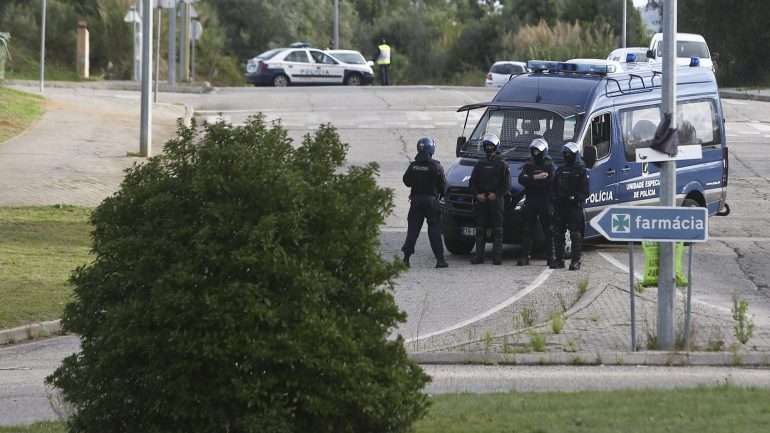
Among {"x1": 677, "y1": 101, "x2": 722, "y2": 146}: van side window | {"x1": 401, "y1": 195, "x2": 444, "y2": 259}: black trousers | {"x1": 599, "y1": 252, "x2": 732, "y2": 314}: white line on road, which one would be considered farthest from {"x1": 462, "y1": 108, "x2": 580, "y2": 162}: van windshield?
{"x1": 677, "y1": 101, "x2": 722, "y2": 146}: van side window

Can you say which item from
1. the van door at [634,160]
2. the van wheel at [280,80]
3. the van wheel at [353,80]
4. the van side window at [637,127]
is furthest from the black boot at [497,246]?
the van wheel at [353,80]

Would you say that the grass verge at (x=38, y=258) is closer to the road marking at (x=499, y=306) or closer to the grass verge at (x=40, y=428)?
the road marking at (x=499, y=306)

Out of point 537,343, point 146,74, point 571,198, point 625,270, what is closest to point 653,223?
point 537,343

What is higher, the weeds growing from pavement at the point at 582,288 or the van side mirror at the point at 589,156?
the van side mirror at the point at 589,156

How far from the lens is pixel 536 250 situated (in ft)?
60.2

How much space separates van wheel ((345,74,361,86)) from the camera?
51312 millimetres

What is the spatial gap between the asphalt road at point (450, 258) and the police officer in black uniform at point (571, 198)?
558mm

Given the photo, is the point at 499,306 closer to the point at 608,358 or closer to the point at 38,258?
the point at 608,358

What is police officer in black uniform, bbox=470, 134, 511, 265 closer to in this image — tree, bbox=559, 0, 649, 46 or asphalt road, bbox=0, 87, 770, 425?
asphalt road, bbox=0, 87, 770, 425

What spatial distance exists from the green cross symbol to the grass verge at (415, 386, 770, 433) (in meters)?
2.62

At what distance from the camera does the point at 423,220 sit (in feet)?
56.7

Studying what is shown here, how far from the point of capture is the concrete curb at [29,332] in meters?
13.3

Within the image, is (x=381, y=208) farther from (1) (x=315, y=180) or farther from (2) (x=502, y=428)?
(2) (x=502, y=428)

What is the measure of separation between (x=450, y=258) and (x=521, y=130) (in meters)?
1.98
